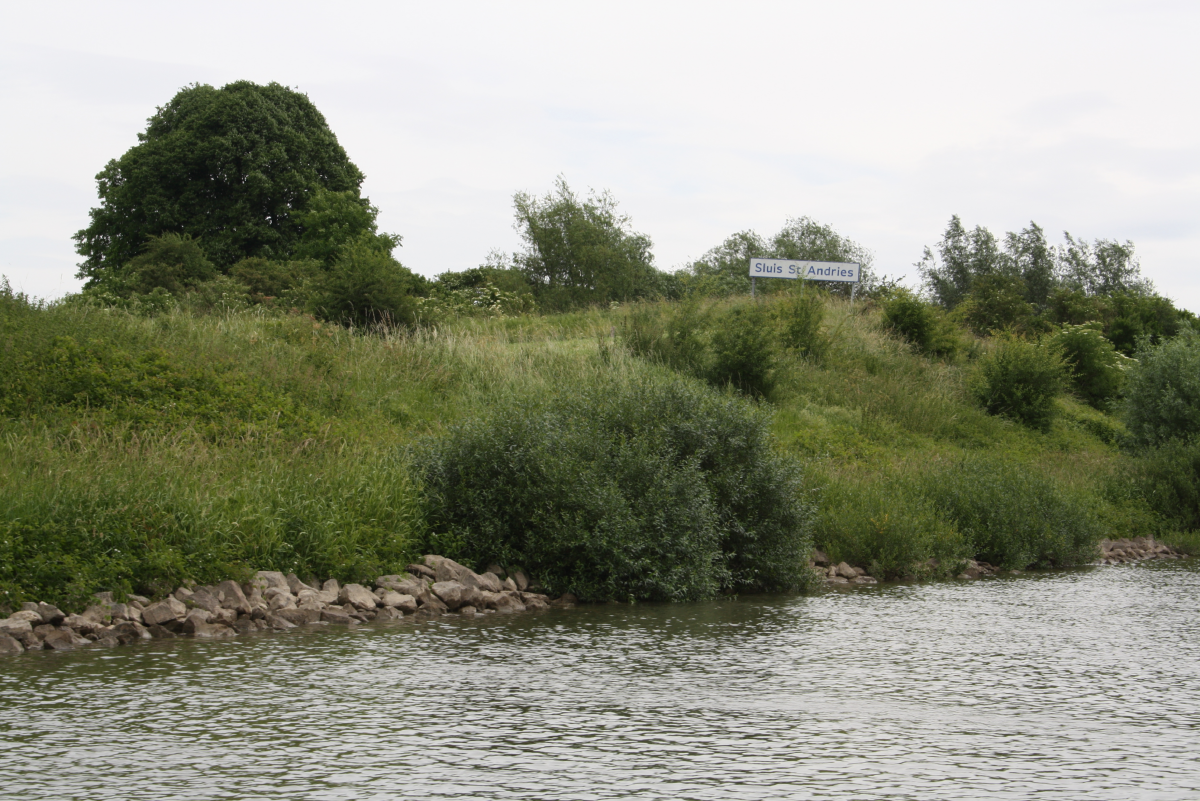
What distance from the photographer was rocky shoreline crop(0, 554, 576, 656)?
8.40 meters

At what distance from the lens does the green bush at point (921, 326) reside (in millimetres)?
33656

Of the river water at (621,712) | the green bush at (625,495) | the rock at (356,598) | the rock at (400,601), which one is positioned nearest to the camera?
the river water at (621,712)

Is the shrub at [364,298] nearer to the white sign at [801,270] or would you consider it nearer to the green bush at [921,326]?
the white sign at [801,270]

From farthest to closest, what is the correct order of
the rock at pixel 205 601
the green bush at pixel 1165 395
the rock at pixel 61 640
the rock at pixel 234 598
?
1. the green bush at pixel 1165 395
2. the rock at pixel 234 598
3. the rock at pixel 205 601
4. the rock at pixel 61 640

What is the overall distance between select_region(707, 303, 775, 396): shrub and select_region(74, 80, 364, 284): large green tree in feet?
91.0

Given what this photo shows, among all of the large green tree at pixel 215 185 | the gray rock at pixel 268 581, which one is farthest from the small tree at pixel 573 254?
the gray rock at pixel 268 581

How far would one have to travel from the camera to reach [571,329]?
27.8 m

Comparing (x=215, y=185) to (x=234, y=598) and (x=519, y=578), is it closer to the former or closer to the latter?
(x=519, y=578)

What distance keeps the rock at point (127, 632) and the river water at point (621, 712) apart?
0.33 meters

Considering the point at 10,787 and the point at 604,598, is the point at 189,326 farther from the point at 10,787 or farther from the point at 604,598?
the point at 10,787

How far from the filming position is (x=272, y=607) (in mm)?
9477

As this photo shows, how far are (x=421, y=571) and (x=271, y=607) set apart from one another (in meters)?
1.86

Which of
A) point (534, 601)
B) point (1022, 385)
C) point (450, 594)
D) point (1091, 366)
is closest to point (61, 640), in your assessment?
point (450, 594)

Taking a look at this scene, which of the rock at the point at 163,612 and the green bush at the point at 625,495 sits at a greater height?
the green bush at the point at 625,495
